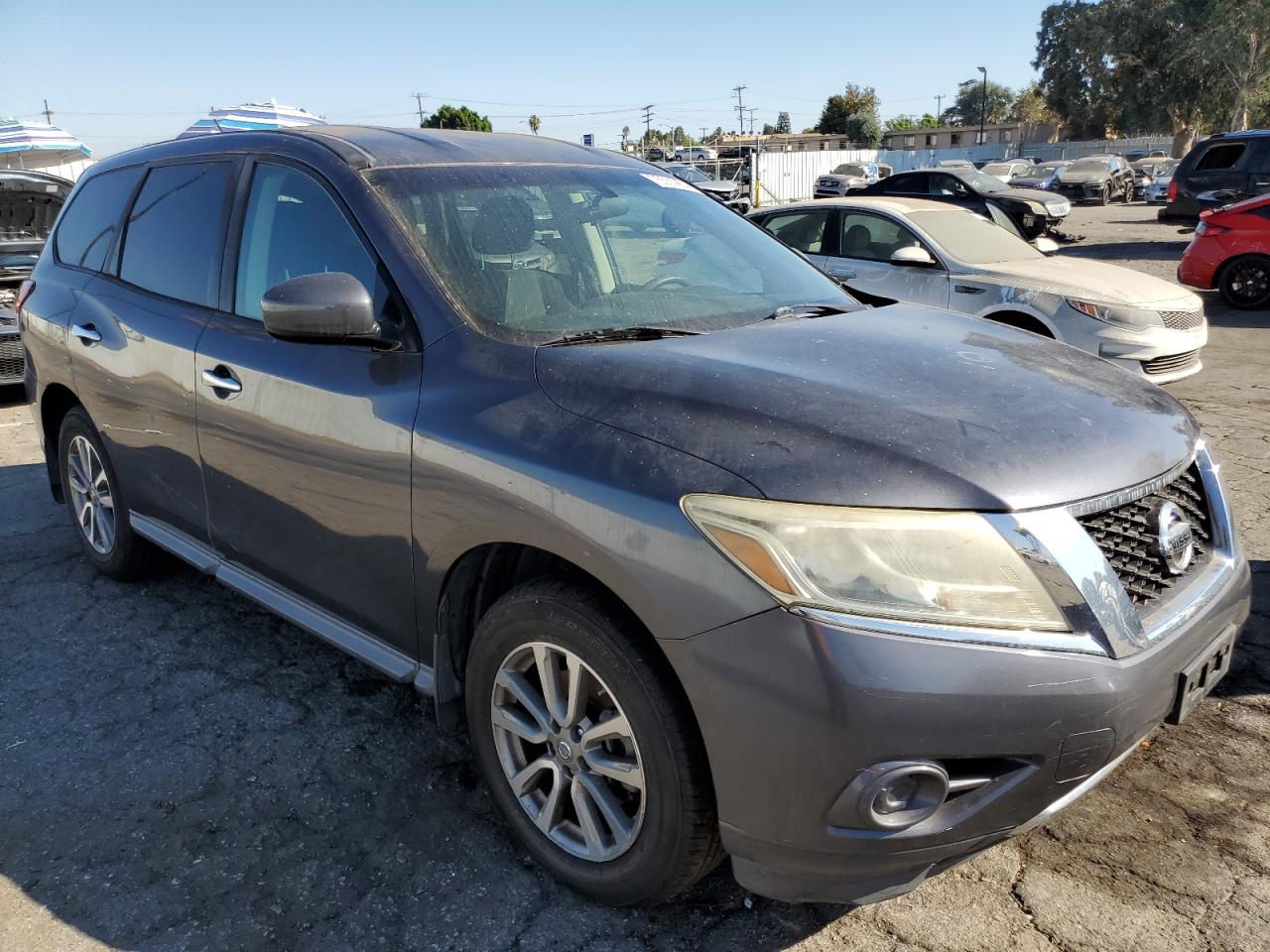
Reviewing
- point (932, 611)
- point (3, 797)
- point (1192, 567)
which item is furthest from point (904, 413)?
point (3, 797)

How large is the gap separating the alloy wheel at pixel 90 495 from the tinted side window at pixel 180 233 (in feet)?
3.10

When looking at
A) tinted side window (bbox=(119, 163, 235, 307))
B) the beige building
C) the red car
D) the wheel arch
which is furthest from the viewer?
the beige building

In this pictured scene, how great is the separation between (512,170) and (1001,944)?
8.37 ft

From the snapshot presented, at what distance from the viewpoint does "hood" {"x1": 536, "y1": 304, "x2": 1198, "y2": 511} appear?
6.37ft

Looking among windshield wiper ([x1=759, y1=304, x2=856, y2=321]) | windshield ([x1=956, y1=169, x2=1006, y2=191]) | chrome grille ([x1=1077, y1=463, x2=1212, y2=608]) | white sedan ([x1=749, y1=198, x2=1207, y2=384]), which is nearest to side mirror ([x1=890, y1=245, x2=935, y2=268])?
white sedan ([x1=749, y1=198, x2=1207, y2=384])

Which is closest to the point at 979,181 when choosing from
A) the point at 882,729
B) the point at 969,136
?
the point at 882,729

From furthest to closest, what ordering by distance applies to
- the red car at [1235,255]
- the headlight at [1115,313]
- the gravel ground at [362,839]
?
the red car at [1235,255], the headlight at [1115,313], the gravel ground at [362,839]

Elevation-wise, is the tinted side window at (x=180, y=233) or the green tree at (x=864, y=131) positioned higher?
the green tree at (x=864, y=131)

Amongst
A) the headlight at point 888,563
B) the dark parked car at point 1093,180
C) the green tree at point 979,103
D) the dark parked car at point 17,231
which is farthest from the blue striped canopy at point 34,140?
the green tree at point 979,103

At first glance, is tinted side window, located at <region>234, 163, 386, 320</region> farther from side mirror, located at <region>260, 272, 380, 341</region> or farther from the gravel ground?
the gravel ground

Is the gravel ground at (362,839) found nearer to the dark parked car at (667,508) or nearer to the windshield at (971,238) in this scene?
the dark parked car at (667,508)

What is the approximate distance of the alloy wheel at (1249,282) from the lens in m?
11.6

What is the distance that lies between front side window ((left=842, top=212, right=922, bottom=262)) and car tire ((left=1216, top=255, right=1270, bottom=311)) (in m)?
6.03

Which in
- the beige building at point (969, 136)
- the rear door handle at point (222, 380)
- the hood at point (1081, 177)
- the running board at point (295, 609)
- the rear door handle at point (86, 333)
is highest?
the beige building at point (969, 136)
